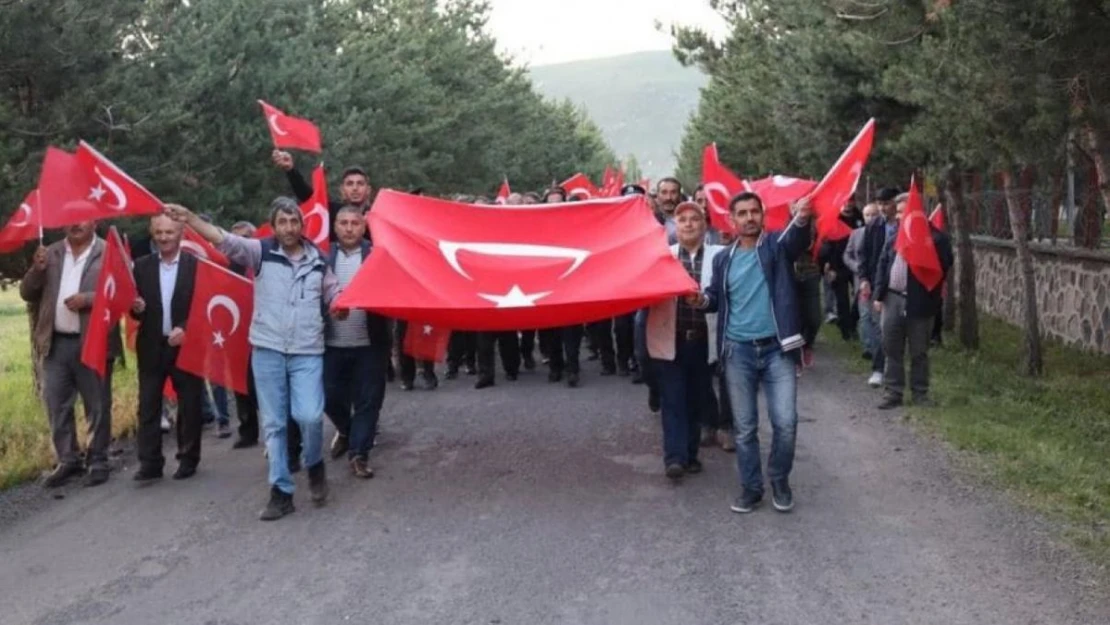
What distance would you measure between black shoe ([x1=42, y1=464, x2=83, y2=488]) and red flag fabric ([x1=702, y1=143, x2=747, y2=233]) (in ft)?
17.9

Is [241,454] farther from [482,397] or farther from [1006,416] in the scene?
[1006,416]

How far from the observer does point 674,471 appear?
909 centimetres

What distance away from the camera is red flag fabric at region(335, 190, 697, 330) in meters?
8.96

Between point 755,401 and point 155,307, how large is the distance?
4.37 m

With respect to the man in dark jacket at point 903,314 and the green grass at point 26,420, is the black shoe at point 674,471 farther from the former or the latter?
the green grass at point 26,420

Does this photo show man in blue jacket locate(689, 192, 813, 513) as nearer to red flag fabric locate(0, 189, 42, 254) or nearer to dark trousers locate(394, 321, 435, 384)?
red flag fabric locate(0, 189, 42, 254)

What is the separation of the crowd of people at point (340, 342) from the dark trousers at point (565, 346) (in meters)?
1.63

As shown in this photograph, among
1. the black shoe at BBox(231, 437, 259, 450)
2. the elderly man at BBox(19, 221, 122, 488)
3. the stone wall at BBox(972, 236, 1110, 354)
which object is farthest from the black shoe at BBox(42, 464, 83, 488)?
the stone wall at BBox(972, 236, 1110, 354)

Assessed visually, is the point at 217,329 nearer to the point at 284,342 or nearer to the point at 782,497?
the point at 284,342

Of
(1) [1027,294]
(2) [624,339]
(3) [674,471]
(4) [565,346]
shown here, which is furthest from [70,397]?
(1) [1027,294]

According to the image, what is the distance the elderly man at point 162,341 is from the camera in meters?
9.61

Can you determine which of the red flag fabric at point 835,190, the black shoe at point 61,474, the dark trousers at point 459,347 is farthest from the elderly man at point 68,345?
the dark trousers at point 459,347

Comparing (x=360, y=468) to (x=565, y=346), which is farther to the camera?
(x=565, y=346)

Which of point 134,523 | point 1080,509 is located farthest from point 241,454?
point 1080,509
